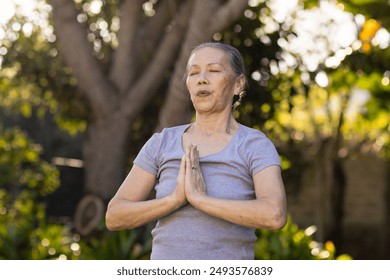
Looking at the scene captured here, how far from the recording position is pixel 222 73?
8.27 feet

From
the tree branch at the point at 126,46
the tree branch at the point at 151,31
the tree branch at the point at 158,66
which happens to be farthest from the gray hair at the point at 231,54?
the tree branch at the point at 151,31

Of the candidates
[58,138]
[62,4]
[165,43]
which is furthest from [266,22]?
[58,138]

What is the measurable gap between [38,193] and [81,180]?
269cm

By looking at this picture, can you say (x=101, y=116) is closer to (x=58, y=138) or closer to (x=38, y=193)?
(x=38, y=193)

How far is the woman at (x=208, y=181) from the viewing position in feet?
7.82

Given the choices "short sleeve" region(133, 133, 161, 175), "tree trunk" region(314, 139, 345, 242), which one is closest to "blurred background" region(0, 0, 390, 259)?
"tree trunk" region(314, 139, 345, 242)

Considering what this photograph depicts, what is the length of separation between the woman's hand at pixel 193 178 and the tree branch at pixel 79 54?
591 centimetres

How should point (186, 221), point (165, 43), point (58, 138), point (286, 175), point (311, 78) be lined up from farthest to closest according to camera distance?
point (58, 138) < point (286, 175) < point (311, 78) < point (165, 43) < point (186, 221)

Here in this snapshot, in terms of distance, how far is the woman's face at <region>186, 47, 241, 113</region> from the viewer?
8.18 ft

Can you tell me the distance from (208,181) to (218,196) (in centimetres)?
6

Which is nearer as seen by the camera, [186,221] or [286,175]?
[186,221]

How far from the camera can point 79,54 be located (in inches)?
323

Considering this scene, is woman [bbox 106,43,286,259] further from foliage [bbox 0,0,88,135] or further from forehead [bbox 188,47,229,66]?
foliage [bbox 0,0,88,135]

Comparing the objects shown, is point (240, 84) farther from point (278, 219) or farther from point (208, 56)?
point (278, 219)
